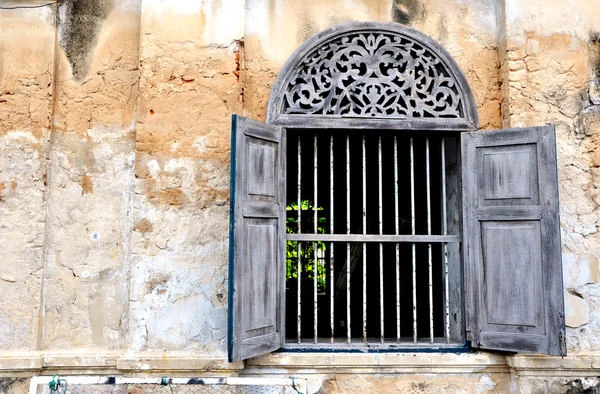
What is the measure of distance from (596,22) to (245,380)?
347cm

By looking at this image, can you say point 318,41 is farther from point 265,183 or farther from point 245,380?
point 245,380

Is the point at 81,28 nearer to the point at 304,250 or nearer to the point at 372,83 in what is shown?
the point at 372,83

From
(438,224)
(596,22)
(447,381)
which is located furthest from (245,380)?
(596,22)

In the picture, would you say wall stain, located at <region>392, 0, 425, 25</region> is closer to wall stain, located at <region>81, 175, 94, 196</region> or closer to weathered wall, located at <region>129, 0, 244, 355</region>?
weathered wall, located at <region>129, 0, 244, 355</region>

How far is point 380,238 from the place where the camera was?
13.4 ft

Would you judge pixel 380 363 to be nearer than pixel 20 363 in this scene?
No

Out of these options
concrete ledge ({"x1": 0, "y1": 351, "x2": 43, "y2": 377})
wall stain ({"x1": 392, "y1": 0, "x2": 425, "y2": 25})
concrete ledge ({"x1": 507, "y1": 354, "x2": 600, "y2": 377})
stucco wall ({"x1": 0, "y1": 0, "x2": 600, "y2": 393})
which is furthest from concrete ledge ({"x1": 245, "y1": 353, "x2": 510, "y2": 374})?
wall stain ({"x1": 392, "y1": 0, "x2": 425, "y2": 25})

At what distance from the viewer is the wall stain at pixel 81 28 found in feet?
13.8

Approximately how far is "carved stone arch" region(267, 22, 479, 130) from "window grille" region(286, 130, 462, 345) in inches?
6.8

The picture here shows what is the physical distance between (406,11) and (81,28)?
2.37 metres

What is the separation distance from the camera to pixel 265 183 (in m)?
3.85

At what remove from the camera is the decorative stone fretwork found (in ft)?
13.4

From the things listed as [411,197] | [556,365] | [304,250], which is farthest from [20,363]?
[304,250]

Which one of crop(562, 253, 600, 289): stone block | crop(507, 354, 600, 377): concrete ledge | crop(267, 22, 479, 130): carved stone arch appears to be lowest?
crop(507, 354, 600, 377): concrete ledge
